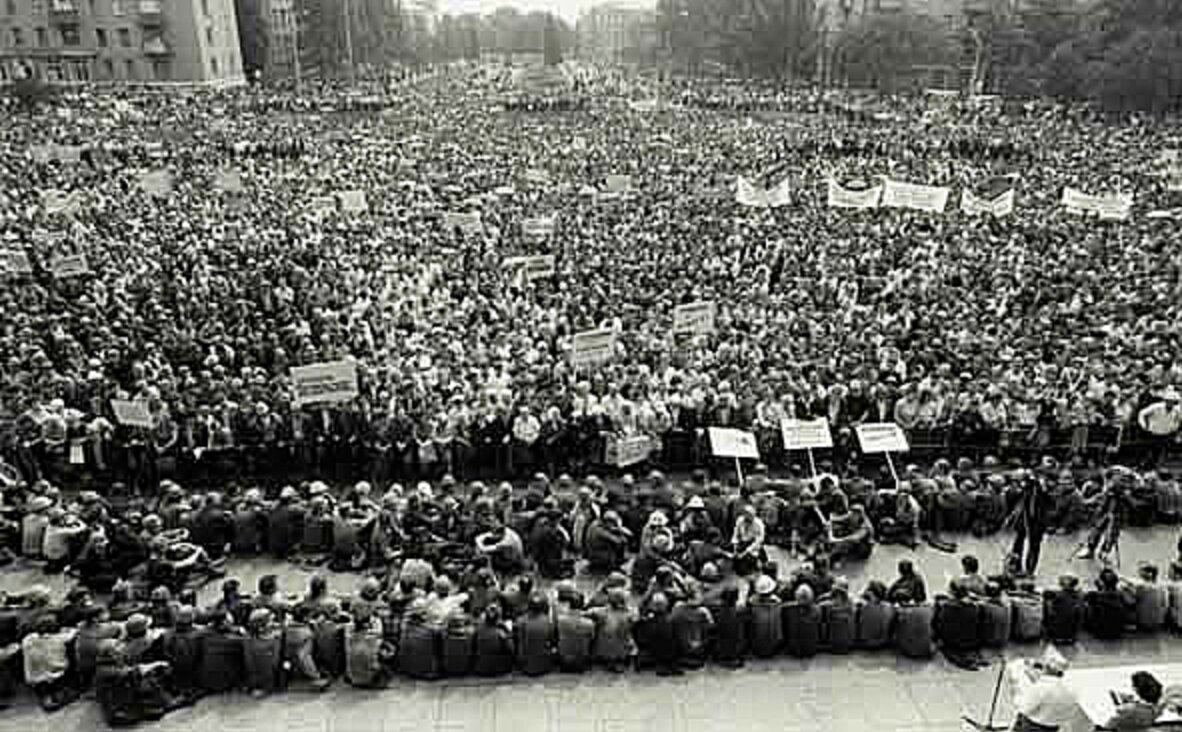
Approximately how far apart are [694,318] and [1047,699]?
32.8ft

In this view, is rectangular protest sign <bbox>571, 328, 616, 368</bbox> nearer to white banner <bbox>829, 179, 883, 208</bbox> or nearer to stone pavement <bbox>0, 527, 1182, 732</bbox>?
stone pavement <bbox>0, 527, 1182, 732</bbox>

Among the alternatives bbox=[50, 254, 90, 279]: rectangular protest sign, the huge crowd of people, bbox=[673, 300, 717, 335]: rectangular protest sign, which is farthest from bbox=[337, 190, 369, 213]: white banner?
bbox=[673, 300, 717, 335]: rectangular protest sign

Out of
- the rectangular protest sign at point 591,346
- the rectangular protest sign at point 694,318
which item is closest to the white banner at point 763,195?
the rectangular protest sign at point 694,318

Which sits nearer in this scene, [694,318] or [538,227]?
[694,318]

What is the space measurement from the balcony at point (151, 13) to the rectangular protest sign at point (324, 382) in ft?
254

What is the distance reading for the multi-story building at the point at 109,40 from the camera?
260ft

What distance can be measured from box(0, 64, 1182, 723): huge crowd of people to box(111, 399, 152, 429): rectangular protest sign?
359 millimetres

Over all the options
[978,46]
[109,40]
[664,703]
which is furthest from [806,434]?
[109,40]

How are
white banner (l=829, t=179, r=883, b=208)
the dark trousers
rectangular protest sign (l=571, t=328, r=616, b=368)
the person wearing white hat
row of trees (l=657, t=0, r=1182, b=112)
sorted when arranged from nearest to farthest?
the person wearing white hat < the dark trousers < rectangular protest sign (l=571, t=328, r=616, b=368) < white banner (l=829, t=179, r=883, b=208) < row of trees (l=657, t=0, r=1182, b=112)

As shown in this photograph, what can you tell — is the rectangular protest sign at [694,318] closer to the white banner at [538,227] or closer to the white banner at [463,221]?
the white banner at [538,227]

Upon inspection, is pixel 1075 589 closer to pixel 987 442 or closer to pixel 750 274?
pixel 987 442

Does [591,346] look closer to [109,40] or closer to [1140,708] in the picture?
[1140,708]

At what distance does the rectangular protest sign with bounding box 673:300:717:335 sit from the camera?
17.0 meters

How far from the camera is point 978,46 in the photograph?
7344cm
